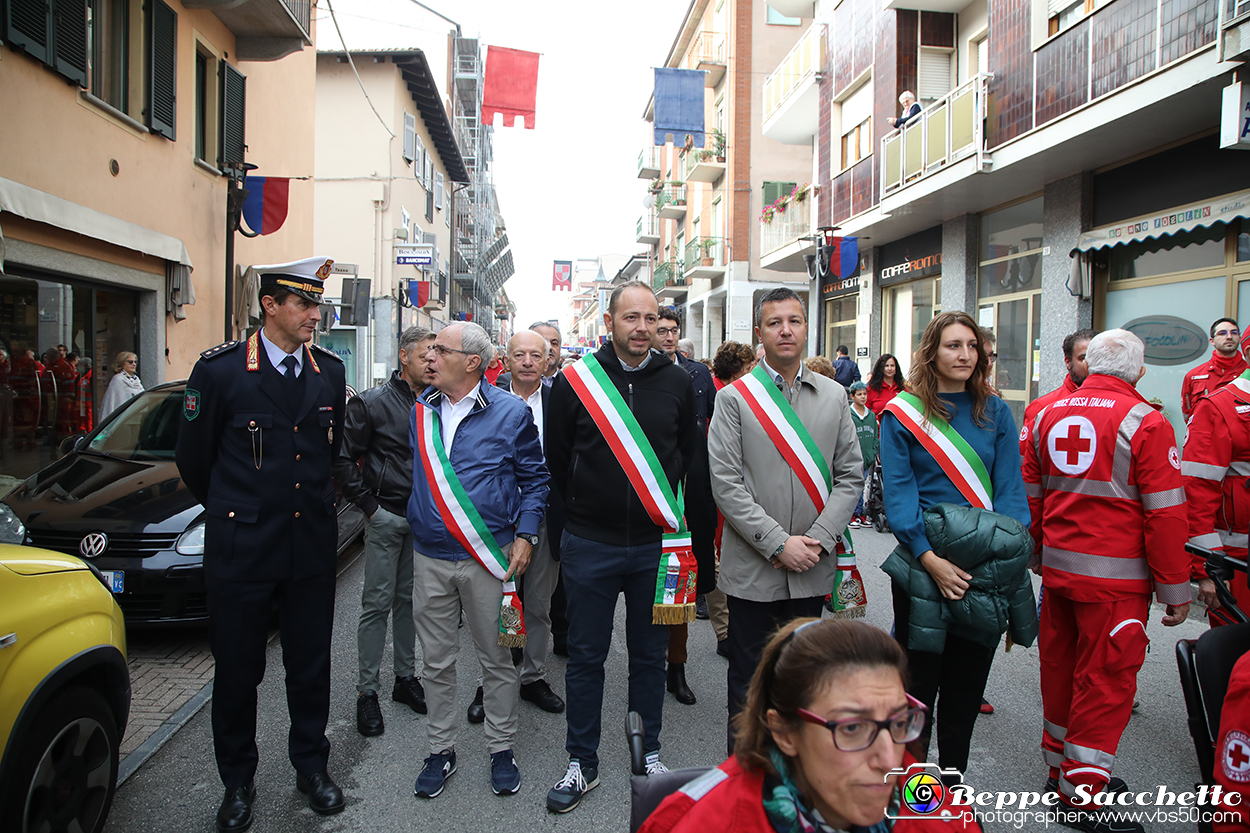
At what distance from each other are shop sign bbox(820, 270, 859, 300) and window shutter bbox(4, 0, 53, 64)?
15.7 m

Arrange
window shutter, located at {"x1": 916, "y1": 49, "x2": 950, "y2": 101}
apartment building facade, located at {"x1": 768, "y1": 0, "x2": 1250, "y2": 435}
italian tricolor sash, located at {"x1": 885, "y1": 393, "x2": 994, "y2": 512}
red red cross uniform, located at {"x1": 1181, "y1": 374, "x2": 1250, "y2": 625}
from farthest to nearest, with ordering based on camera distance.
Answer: window shutter, located at {"x1": 916, "y1": 49, "x2": 950, "y2": 101} → apartment building facade, located at {"x1": 768, "y1": 0, "x2": 1250, "y2": 435} → red red cross uniform, located at {"x1": 1181, "y1": 374, "x2": 1250, "y2": 625} → italian tricolor sash, located at {"x1": 885, "y1": 393, "x2": 994, "y2": 512}

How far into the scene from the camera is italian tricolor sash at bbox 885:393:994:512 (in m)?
3.13

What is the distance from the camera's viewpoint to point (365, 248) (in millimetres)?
25297

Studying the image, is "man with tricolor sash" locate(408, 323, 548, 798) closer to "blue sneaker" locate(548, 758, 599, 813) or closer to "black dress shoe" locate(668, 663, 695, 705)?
"blue sneaker" locate(548, 758, 599, 813)

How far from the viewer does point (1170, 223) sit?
9.14 metres

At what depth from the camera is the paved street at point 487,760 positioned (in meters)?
3.12

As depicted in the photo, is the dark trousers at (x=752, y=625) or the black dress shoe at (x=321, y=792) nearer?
the black dress shoe at (x=321, y=792)

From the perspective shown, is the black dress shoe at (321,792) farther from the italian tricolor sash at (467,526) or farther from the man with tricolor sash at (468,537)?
the italian tricolor sash at (467,526)

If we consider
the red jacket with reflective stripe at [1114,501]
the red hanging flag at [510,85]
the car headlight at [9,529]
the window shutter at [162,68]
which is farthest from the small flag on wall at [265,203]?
the red jacket with reflective stripe at [1114,501]

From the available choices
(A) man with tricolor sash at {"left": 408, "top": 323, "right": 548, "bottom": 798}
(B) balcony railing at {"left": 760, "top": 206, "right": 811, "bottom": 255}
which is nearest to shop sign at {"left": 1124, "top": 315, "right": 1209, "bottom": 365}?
(A) man with tricolor sash at {"left": 408, "top": 323, "right": 548, "bottom": 798}

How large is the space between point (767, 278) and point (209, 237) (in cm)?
1980

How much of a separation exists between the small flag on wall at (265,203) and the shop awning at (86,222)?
52.0 inches

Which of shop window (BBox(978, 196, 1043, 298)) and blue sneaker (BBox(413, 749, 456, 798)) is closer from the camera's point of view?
blue sneaker (BBox(413, 749, 456, 798))

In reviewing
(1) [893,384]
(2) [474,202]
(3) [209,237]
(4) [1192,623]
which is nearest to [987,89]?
(1) [893,384]
